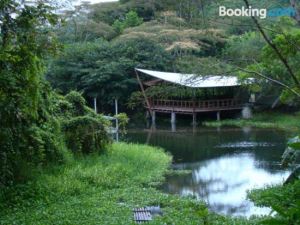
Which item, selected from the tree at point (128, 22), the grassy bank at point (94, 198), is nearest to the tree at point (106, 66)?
the tree at point (128, 22)

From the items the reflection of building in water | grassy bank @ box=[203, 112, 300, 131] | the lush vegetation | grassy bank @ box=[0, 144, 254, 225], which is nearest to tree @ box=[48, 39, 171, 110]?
grassy bank @ box=[203, 112, 300, 131]

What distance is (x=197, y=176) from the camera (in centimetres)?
1172

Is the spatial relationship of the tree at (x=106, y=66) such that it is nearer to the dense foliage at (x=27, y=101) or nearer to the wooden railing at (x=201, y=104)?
the wooden railing at (x=201, y=104)

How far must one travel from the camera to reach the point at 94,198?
8422 millimetres

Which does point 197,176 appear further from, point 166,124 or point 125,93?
point 125,93

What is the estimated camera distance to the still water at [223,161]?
9750mm

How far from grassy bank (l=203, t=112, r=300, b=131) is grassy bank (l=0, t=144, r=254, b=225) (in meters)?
11.2

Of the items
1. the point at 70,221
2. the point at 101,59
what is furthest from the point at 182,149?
the point at 101,59

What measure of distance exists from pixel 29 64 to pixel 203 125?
16956 mm

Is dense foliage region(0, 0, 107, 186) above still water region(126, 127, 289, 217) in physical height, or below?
above

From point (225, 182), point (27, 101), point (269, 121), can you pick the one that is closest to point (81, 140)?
point (225, 182)

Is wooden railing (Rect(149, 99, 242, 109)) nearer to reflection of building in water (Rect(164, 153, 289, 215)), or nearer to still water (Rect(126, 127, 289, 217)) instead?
still water (Rect(126, 127, 289, 217))

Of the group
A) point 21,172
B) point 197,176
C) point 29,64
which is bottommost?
point 197,176

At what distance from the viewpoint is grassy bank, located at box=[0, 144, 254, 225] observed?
23.1 ft
